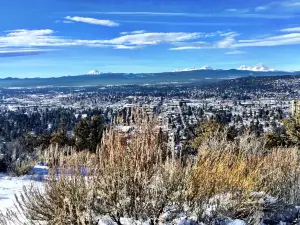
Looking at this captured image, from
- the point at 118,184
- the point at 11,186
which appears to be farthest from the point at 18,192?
the point at 118,184

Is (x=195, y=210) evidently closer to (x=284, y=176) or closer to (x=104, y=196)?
(x=104, y=196)

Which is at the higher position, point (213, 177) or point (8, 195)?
point (213, 177)

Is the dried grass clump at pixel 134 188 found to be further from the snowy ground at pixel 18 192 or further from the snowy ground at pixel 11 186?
the snowy ground at pixel 11 186

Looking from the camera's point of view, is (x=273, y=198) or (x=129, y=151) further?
(x=273, y=198)

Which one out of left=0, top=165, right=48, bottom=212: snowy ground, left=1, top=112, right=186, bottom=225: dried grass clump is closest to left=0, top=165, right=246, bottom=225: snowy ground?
left=0, top=165, right=48, bottom=212: snowy ground

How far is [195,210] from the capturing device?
4641mm

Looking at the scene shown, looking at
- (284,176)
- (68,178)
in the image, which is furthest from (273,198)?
(68,178)

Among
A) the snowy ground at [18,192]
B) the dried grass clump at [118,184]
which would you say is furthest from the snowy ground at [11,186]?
the dried grass clump at [118,184]

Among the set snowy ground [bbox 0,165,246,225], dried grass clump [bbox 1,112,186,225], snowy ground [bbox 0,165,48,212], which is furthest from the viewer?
snowy ground [bbox 0,165,48,212]

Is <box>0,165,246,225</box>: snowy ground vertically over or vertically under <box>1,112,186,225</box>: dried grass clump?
under

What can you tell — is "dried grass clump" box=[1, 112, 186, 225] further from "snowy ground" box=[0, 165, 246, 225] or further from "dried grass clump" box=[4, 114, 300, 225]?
"snowy ground" box=[0, 165, 246, 225]

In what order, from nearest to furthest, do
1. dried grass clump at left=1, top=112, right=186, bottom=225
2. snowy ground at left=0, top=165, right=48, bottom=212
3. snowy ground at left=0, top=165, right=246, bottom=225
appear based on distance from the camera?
1. dried grass clump at left=1, top=112, right=186, bottom=225
2. snowy ground at left=0, top=165, right=246, bottom=225
3. snowy ground at left=0, top=165, right=48, bottom=212

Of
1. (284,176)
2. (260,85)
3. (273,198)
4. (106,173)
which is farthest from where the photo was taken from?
(260,85)

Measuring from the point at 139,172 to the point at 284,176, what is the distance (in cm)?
291
